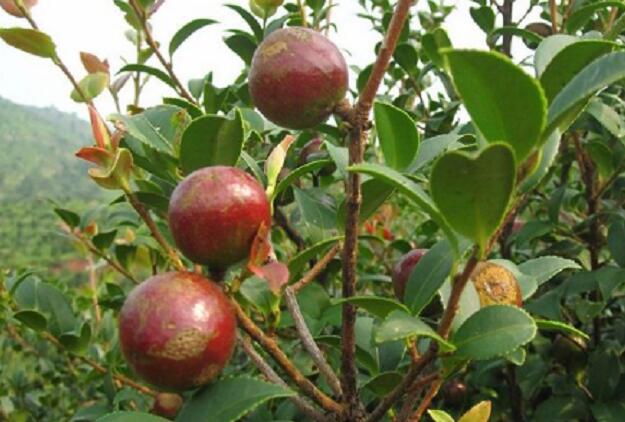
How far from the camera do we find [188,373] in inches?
31.5

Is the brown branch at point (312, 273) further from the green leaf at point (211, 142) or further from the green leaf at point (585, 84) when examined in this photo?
the green leaf at point (585, 84)

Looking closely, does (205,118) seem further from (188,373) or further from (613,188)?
(613,188)

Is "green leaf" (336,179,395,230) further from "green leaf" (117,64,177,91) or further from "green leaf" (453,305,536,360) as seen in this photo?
"green leaf" (117,64,177,91)

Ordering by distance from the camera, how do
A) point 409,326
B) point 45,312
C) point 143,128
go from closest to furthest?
point 409,326 < point 143,128 < point 45,312

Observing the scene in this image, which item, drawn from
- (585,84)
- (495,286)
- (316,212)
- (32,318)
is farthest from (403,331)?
(32,318)

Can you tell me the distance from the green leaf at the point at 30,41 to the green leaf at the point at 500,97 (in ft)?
2.43

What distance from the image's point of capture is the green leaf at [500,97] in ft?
2.02

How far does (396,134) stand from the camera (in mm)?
1034

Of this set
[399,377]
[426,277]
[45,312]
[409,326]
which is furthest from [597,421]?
[45,312]

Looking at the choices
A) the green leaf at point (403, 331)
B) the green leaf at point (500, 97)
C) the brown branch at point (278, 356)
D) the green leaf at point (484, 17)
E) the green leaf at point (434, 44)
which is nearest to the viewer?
the green leaf at point (500, 97)

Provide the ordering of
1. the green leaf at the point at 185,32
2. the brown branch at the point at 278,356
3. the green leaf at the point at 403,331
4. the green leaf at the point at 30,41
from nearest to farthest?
the green leaf at the point at 403,331
the brown branch at the point at 278,356
the green leaf at the point at 30,41
the green leaf at the point at 185,32

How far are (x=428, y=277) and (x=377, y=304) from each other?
0.08m

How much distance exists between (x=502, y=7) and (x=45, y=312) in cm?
161

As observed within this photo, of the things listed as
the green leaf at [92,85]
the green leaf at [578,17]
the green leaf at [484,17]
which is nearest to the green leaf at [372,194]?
the green leaf at [92,85]
